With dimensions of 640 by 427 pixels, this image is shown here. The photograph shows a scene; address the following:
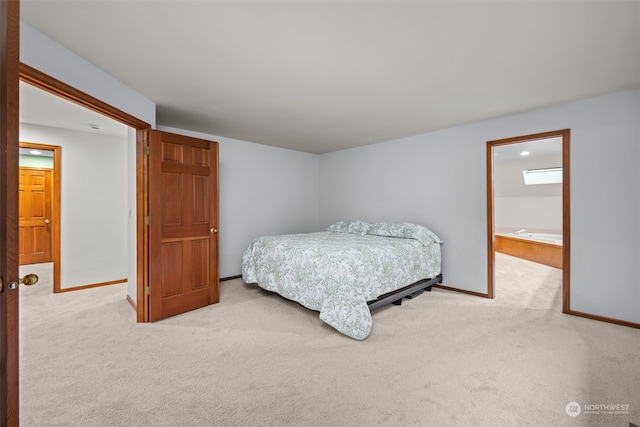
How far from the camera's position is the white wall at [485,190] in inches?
112

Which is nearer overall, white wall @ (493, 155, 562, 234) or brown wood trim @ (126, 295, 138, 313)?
brown wood trim @ (126, 295, 138, 313)

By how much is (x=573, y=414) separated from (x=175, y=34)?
134 inches

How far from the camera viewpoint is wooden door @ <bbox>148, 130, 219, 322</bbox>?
2.93 metres

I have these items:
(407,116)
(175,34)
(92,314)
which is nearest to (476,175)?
(407,116)

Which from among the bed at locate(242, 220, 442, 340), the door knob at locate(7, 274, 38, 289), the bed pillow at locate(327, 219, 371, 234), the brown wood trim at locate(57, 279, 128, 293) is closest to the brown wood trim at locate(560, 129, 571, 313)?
the bed at locate(242, 220, 442, 340)

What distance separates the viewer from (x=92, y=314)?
312 cm

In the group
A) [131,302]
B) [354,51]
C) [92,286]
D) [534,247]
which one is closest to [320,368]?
[354,51]

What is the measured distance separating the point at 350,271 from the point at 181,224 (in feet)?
6.41

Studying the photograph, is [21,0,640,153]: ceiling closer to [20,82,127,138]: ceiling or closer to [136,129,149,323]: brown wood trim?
[136,129,149,323]: brown wood trim

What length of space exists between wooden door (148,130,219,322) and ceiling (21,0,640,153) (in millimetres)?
594

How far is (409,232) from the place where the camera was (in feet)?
13.0

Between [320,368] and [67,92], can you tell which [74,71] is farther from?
[320,368]

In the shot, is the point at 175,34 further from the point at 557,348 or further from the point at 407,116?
the point at 557,348

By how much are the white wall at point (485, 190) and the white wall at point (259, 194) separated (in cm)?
54
